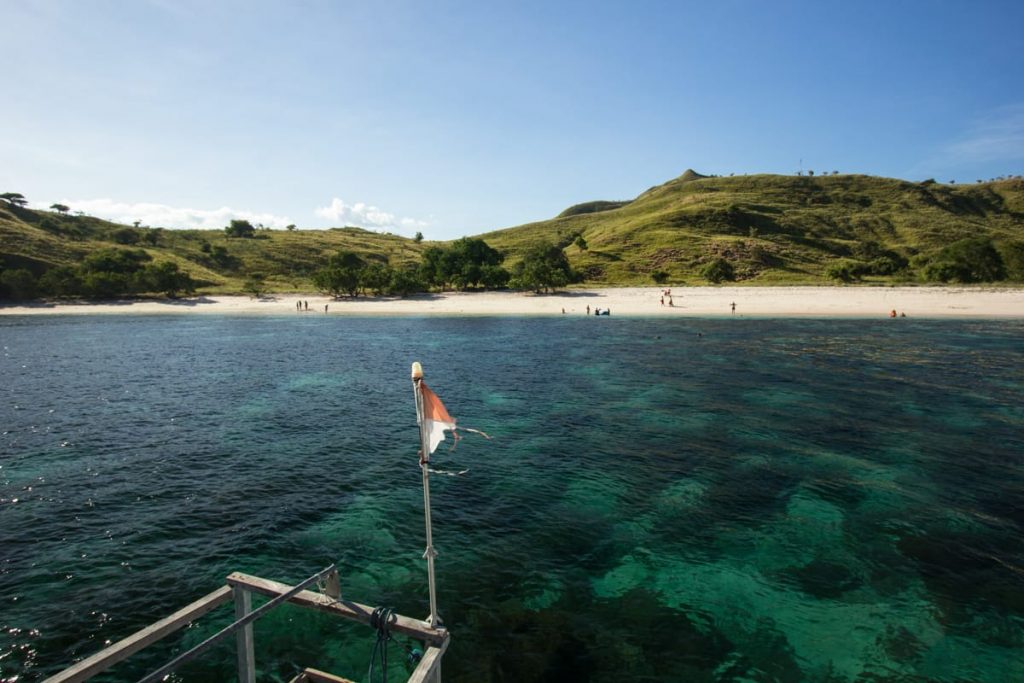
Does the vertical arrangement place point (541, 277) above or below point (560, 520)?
above

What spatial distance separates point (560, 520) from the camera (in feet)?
63.8

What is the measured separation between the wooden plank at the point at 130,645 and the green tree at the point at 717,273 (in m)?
138

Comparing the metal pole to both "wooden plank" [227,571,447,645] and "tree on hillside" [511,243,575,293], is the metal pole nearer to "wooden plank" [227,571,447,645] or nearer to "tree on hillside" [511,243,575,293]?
"wooden plank" [227,571,447,645]

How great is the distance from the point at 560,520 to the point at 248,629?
11.8m

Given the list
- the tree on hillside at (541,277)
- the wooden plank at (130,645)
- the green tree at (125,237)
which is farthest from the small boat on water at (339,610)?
the green tree at (125,237)

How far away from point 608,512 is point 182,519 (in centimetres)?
1679

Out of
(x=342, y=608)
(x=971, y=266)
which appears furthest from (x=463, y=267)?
(x=342, y=608)

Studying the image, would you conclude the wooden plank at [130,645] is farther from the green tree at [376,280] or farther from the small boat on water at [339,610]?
the green tree at [376,280]

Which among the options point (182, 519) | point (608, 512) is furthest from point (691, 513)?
point (182, 519)

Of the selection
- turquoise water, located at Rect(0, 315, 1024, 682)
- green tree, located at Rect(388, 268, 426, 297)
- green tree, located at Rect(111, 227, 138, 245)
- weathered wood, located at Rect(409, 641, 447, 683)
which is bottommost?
turquoise water, located at Rect(0, 315, 1024, 682)

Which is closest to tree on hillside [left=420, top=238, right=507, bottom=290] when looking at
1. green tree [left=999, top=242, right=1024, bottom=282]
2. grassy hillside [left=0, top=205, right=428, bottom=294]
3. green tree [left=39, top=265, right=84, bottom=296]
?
grassy hillside [left=0, top=205, right=428, bottom=294]

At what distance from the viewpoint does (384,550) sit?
683 inches

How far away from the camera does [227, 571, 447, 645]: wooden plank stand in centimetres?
849

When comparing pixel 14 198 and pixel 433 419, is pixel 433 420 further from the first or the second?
pixel 14 198
